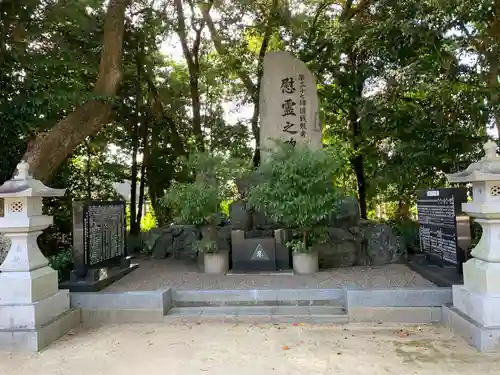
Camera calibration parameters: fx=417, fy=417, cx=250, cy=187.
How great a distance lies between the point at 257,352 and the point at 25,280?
244 centimetres

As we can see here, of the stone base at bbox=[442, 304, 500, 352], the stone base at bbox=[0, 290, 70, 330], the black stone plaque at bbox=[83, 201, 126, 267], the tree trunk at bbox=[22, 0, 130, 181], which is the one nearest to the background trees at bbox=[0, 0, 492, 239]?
the tree trunk at bbox=[22, 0, 130, 181]

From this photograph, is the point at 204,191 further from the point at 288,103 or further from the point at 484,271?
the point at 484,271

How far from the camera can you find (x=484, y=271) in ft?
12.5

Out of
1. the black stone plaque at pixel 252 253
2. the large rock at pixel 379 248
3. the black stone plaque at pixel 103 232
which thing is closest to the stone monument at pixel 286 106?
the black stone plaque at pixel 252 253

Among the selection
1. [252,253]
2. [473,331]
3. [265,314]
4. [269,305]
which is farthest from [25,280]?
[473,331]

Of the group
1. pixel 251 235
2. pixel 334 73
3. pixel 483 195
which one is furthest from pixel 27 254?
pixel 334 73

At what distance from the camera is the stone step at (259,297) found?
5176mm

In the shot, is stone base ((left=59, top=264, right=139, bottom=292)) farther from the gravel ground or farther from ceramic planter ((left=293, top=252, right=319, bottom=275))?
ceramic planter ((left=293, top=252, right=319, bottom=275))

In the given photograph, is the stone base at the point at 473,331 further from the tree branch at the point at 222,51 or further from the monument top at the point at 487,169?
the tree branch at the point at 222,51

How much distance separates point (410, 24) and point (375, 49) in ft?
4.15

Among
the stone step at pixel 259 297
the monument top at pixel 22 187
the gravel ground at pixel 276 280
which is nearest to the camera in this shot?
the monument top at pixel 22 187

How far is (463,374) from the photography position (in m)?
3.24

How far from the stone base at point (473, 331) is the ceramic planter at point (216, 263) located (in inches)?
138

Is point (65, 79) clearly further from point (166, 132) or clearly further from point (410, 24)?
point (410, 24)
